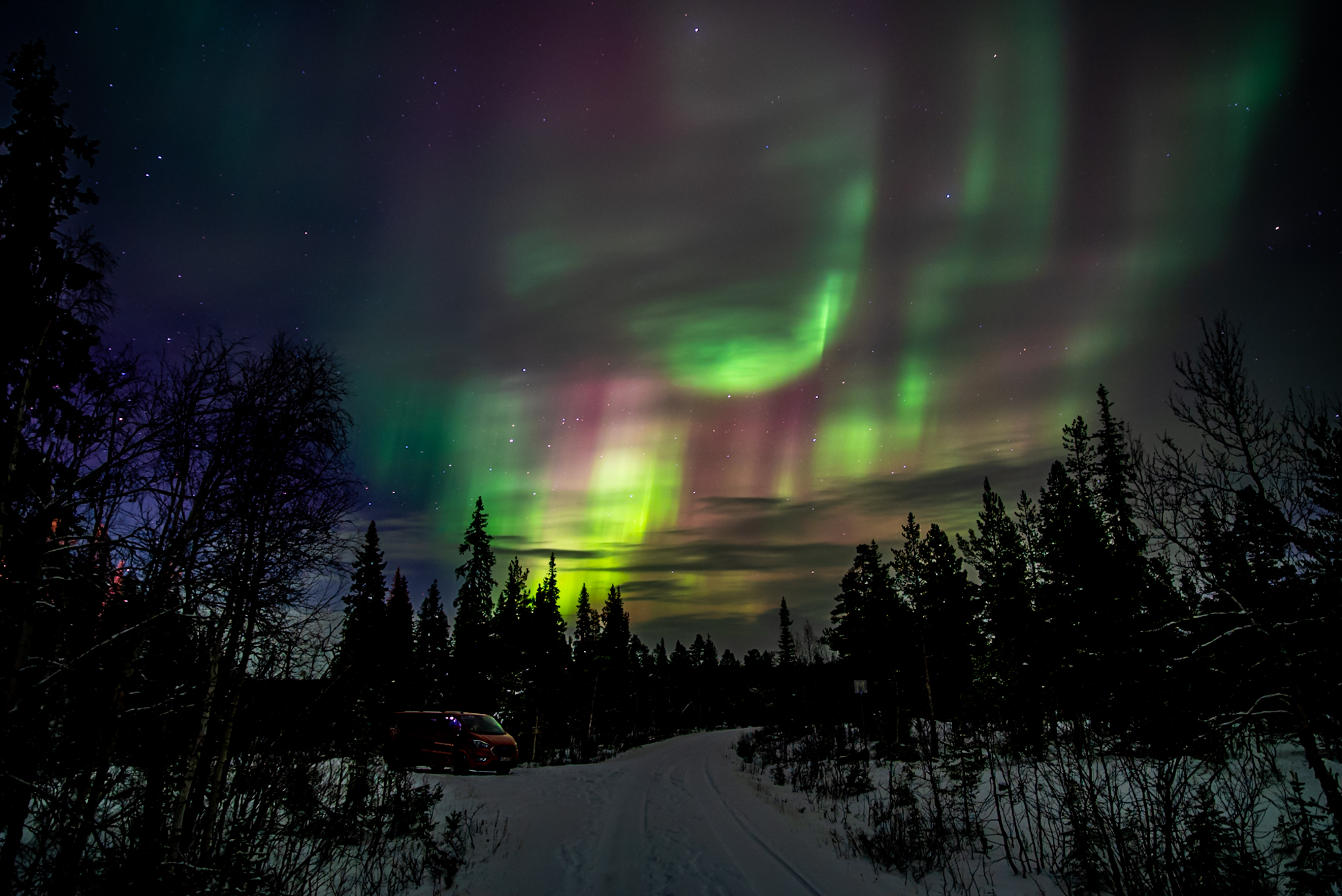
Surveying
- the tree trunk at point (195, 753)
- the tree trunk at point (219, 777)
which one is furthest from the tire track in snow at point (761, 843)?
the tree trunk at point (195, 753)

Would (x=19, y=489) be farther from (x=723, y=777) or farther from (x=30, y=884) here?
(x=723, y=777)

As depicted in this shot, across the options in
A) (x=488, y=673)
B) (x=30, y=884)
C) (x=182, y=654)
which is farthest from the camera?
(x=488, y=673)

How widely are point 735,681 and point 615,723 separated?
51251 mm

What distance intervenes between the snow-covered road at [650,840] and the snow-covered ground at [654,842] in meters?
0.03

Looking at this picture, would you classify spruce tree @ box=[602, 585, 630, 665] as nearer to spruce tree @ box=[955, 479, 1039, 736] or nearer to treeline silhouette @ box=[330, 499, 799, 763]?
treeline silhouette @ box=[330, 499, 799, 763]

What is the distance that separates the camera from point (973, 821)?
11117 millimetres

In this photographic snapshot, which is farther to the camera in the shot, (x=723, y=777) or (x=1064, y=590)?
(x=1064, y=590)

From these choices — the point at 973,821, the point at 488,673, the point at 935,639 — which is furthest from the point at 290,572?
the point at 935,639

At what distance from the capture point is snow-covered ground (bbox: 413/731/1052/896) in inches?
332

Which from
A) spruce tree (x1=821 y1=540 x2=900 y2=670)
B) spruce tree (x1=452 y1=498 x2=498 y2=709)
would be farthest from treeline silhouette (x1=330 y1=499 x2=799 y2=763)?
spruce tree (x1=821 y1=540 x2=900 y2=670)

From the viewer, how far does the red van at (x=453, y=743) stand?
1878 centimetres

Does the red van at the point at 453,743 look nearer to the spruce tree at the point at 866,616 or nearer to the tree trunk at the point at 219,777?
the tree trunk at the point at 219,777

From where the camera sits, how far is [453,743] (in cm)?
1888

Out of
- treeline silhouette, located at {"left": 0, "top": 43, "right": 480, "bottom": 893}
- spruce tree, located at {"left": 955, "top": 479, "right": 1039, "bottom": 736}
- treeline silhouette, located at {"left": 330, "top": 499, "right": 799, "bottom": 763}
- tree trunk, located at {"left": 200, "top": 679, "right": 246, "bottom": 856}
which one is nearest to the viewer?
treeline silhouette, located at {"left": 0, "top": 43, "right": 480, "bottom": 893}
